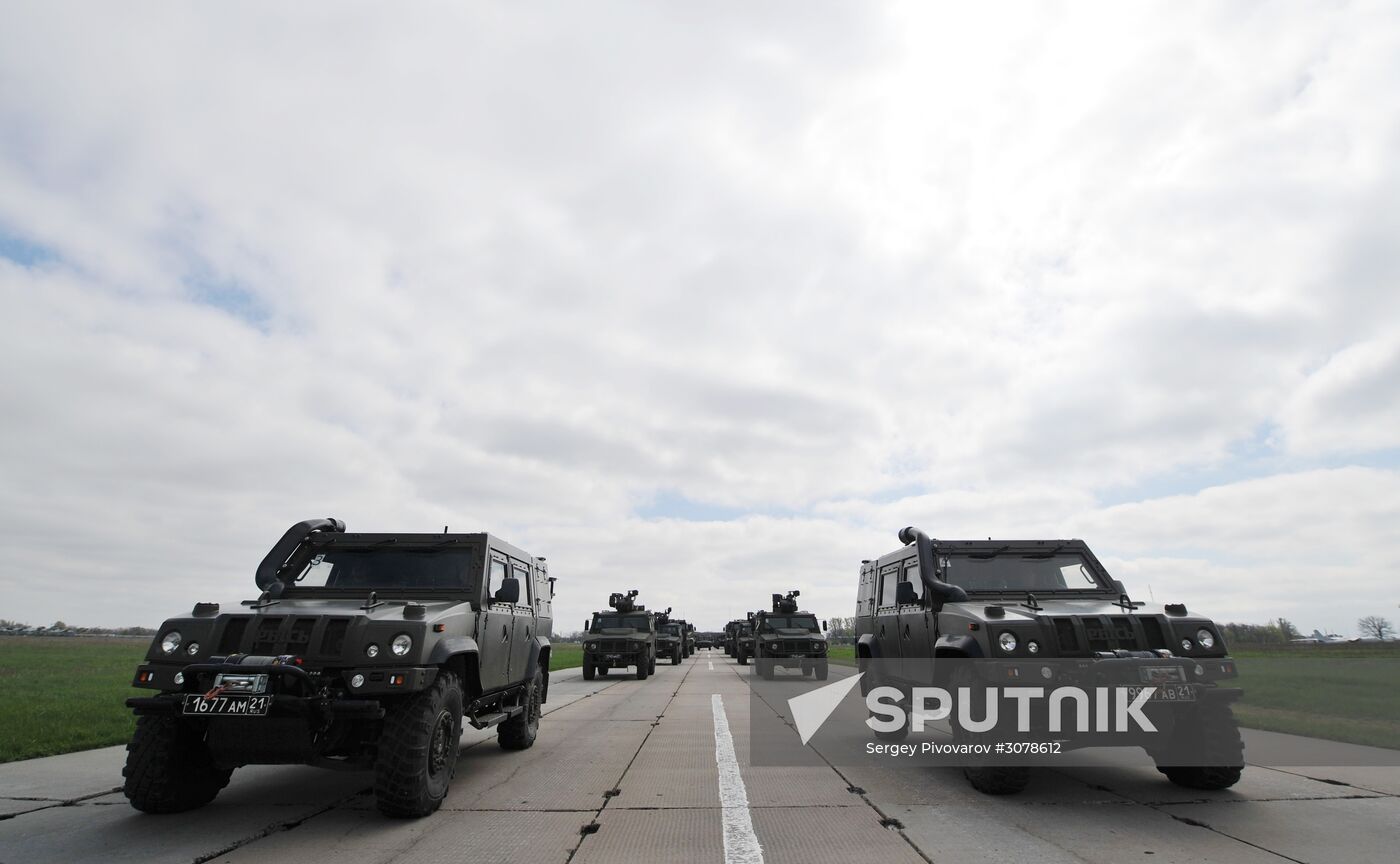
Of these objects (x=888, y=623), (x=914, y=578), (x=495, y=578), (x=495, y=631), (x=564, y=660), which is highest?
(x=914, y=578)

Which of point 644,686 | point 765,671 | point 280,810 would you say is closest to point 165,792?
point 280,810

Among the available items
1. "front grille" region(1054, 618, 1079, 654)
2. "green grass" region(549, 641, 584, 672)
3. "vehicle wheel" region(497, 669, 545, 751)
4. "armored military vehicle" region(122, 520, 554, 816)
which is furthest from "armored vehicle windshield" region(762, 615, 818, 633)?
"armored military vehicle" region(122, 520, 554, 816)

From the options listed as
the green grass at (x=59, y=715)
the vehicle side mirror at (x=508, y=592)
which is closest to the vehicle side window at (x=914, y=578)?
the vehicle side mirror at (x=508, y=592)

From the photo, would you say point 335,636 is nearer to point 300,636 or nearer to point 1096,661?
point 300,636

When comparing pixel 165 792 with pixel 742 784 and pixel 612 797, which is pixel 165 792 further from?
pixel 742 784

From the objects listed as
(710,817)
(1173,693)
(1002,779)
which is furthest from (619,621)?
(1173,693)

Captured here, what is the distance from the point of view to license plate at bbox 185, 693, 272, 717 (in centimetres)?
524

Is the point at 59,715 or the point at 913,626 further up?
the point at 913,626

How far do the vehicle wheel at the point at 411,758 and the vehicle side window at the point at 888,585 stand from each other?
19.2ft

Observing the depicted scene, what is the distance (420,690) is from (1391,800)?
7.53 m

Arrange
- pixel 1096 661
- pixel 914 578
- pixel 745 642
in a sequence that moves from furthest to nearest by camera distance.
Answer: pixel 745 642
pixel 914 578
pixel 1096 661

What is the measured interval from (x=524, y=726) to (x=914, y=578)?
15.7 feet

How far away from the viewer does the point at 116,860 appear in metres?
4.65

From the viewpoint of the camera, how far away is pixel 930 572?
321 inches
